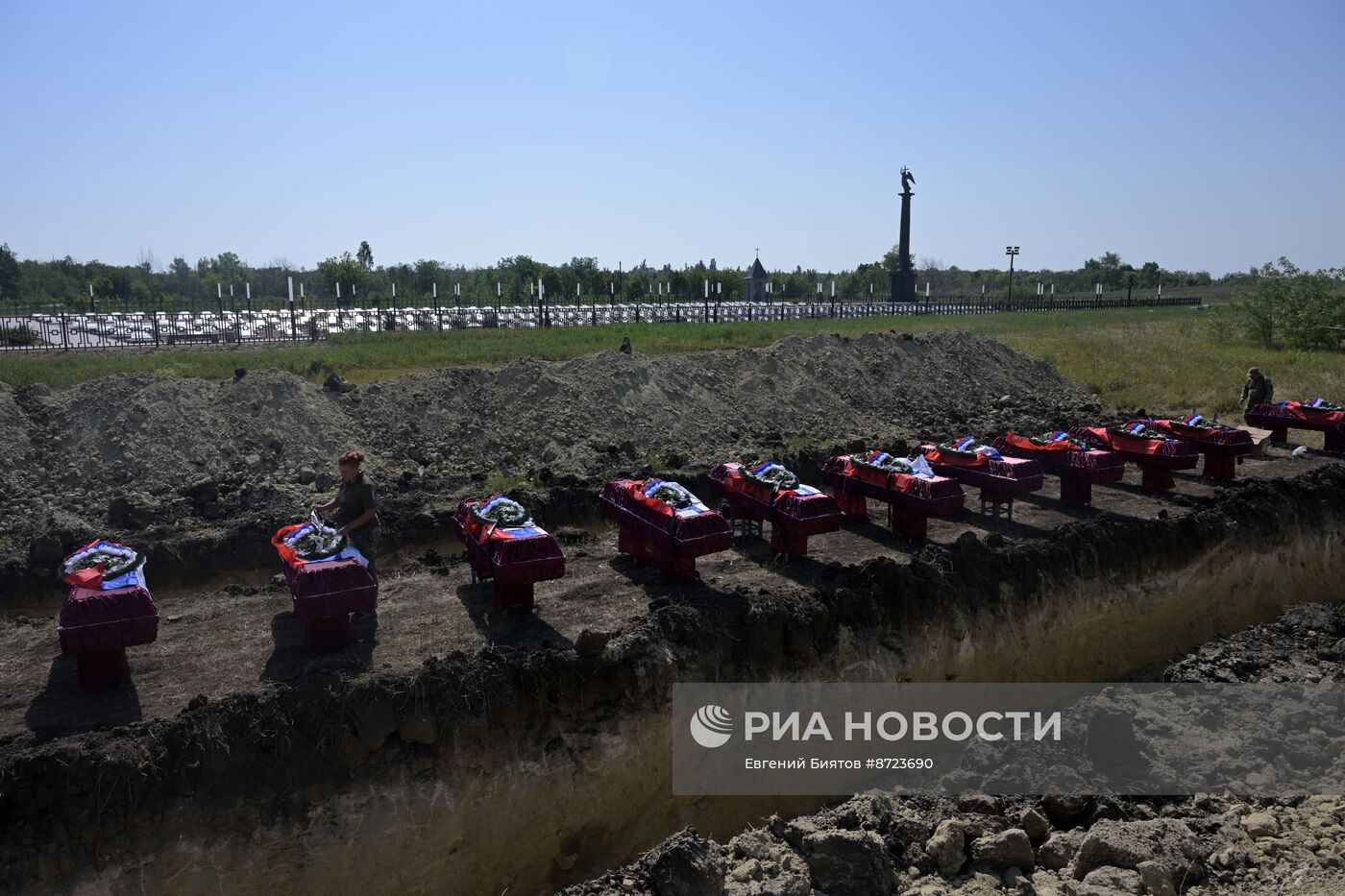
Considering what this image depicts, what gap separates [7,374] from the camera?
52.0ft

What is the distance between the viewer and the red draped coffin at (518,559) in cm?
764

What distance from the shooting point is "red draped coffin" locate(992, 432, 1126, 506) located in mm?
11914

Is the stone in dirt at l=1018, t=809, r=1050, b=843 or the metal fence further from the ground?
the metal fence

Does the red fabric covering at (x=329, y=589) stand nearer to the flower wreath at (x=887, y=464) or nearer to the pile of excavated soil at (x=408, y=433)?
the pile of excavated soil at (x=408, y=433)

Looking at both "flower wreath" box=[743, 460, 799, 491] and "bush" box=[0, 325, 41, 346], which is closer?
"flower wreath" box=[743, 460, 799, 491]

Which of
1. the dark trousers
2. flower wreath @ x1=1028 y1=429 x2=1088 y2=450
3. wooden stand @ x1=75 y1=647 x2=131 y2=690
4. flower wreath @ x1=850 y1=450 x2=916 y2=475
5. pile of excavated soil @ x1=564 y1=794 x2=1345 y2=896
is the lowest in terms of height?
pile of excavated soil @ x1=564 y1=794 x2=1345 y2=896

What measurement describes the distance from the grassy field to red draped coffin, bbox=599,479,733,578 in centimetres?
967

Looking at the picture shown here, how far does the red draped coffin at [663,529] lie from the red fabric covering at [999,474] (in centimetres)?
407

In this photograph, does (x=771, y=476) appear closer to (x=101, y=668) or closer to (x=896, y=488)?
(x=896, y=488)

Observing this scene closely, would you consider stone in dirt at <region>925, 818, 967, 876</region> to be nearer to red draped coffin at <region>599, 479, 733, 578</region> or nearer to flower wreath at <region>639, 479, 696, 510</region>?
red draped coffin at <region>599, 479, 733, 578</region>

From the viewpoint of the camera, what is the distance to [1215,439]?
1350 cm

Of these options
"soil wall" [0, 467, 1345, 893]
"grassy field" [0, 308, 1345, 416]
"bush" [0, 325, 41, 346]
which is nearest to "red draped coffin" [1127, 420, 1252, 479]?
"soil wall" [0, 467, 1345, 893]

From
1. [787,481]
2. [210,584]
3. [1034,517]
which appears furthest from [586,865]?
[1034,517]

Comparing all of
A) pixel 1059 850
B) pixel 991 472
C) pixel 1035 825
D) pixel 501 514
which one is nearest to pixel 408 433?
pixel 501 514
